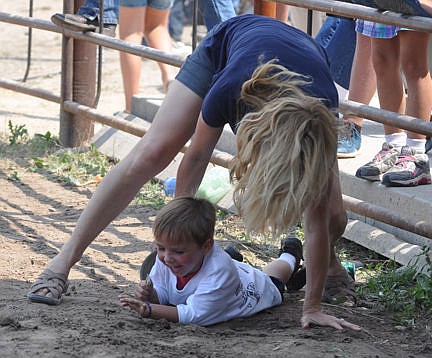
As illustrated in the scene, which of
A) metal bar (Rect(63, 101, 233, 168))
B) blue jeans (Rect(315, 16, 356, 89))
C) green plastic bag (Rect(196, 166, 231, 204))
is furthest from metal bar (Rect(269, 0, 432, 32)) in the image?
green plastic bag (Rect(196, 166, 231, 204))

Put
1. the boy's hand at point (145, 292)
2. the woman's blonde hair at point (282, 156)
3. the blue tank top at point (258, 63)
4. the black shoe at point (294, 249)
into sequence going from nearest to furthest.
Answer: the woman's blonde hair at point (282, 156)
the blue tank top at point (258, 63)
the boy's hand at point (145, 292)
the black shoe at point (294, 249)

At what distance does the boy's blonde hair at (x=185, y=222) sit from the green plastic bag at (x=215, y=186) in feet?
6.11

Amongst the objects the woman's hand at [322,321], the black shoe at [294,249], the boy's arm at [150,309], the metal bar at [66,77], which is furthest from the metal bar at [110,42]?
the woman's hand at [322,321]

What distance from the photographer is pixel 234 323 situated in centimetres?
346

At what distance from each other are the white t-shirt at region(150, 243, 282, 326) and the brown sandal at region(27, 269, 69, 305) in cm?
33

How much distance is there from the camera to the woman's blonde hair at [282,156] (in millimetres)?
2820

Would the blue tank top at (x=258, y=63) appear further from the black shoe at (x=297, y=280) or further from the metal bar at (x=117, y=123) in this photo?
the metal bar at (x=117, y=123)

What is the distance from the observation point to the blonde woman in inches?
112

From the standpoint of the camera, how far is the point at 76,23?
599 centimetres

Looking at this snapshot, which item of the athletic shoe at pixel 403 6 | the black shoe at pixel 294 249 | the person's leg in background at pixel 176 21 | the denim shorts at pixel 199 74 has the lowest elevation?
the person's leg in background at pixel 176 21

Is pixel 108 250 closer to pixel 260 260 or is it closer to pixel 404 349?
pixel 260 260

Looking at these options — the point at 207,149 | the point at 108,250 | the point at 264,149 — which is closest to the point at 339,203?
the point at 207,149

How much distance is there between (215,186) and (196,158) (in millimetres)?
1683

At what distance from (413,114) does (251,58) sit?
59.7 inches
